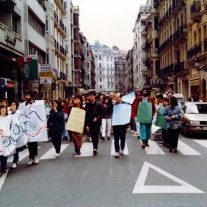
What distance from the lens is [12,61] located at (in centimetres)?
3325

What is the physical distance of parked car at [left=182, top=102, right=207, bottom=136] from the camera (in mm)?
19844

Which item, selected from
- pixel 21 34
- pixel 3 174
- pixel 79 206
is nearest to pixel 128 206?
pixel 79 206

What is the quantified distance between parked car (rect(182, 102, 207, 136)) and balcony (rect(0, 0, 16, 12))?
13.6 meters

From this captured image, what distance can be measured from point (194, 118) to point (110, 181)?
1088 cm

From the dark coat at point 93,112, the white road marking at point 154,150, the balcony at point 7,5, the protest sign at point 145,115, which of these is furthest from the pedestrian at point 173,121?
the balcony at point 7,5

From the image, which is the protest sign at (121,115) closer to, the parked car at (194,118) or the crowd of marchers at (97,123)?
the crowd of marchers at (97,123)

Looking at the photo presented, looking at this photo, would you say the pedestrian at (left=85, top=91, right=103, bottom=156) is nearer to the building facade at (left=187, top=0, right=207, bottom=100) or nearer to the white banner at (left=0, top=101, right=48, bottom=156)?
the white banner at (left=0, top=101, right=48, bottom=156)

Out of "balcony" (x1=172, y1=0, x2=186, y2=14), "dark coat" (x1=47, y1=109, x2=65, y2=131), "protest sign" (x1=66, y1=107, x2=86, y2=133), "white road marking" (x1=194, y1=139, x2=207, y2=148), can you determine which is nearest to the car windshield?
"white road marking" (x1=194, y1=139, x2=207, y2=148)

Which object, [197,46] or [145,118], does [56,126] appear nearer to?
[145,118]

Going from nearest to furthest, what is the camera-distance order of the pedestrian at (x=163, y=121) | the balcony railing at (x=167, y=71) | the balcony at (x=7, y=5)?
the pedestrian at (x=163, y=121) → the balcony at (x=7, y=5) → the balcony railing at (x=167, y=71)

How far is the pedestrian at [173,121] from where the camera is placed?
14.9 m

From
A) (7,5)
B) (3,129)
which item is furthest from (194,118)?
(7,5)

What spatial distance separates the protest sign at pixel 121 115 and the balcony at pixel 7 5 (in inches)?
696

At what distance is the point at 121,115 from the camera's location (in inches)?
552
